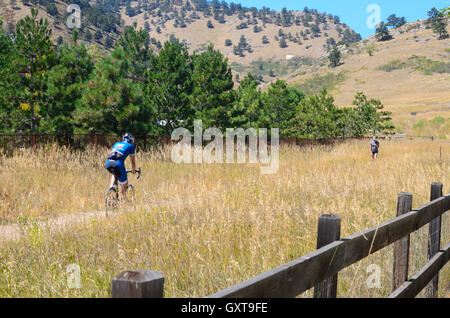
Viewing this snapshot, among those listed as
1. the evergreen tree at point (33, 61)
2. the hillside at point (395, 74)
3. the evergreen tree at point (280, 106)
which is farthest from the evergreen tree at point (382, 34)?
the evergreen tree at point (33, 61)

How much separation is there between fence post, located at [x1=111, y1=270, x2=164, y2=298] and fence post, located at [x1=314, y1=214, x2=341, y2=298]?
1358 mm

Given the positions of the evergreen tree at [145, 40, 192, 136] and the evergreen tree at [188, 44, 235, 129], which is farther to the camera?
the evergreen tree at [188, 44, 235, 129]

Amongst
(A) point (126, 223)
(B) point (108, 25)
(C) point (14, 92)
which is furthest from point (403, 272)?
(B) point (108, 25)

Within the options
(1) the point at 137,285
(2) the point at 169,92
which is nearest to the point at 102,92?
(2) the point at 169,92

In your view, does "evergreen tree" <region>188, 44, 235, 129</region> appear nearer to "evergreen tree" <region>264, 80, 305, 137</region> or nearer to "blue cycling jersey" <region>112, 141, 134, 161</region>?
"evergreen tree" <region>264, 80, 305, 137</region>

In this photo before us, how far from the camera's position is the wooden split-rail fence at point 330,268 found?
129 centimetres

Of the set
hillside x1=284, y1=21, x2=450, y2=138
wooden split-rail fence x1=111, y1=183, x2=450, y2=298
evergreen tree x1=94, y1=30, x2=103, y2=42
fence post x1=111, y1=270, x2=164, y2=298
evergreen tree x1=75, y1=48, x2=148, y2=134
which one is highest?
evergreen tree x1=94, y1=30, x2=103, y2=42

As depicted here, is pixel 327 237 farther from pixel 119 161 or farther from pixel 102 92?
pixel 102 92

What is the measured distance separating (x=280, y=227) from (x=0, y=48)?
22835 millimetres

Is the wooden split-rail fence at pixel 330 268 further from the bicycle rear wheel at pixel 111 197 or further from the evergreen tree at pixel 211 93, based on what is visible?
the evergreen tree at pixel 211 93
